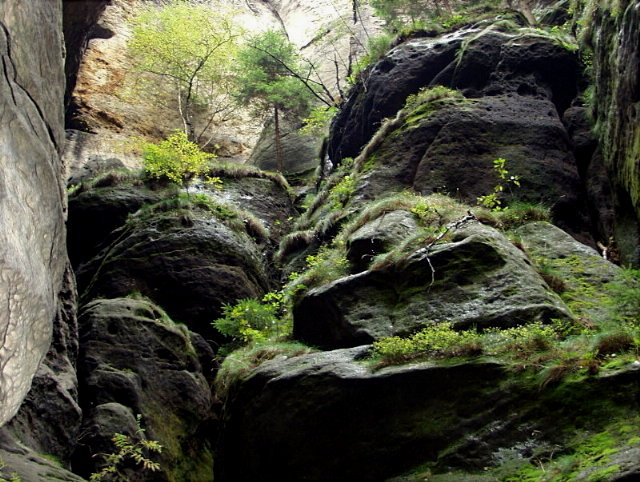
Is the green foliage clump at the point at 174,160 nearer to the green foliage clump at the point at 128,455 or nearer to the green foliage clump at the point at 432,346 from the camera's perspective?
the green foliage clump at the point at 128,455

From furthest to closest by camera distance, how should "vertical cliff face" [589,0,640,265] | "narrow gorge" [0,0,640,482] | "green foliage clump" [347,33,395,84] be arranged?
"green foliage clump" [347,33,395,84] → "vertical cliff face" [589,0,640,265] → "narrow gorge" [0,0,640,482]

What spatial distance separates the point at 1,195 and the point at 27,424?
184 inches

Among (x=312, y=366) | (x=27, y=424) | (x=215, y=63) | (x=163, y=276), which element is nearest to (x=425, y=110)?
(x=163, y=276)

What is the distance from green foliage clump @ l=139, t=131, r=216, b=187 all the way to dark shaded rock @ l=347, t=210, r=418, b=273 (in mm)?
7346

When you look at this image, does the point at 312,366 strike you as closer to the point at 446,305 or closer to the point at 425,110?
the point at 446,305

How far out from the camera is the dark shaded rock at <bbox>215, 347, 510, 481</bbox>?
631 centimetres

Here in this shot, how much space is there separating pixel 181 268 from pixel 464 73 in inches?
367

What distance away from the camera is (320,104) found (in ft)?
86.1

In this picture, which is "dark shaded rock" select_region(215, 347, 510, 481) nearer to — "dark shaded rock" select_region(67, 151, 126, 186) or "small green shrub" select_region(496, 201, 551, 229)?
"small green shrub" select_region(496, 201, 551, 229)

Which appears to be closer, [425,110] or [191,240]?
[191,240]

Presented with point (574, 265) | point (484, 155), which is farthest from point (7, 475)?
point (484, 155)

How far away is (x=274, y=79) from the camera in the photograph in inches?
995

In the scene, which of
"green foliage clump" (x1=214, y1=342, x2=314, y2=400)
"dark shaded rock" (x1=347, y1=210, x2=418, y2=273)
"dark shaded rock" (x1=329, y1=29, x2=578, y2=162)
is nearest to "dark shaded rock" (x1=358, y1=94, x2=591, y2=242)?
"dark shaded rock" (x1=329, y1=29, x2=578, y2=162)

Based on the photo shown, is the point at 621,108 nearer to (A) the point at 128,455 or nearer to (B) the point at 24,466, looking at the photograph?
(A) the point at 128,455
